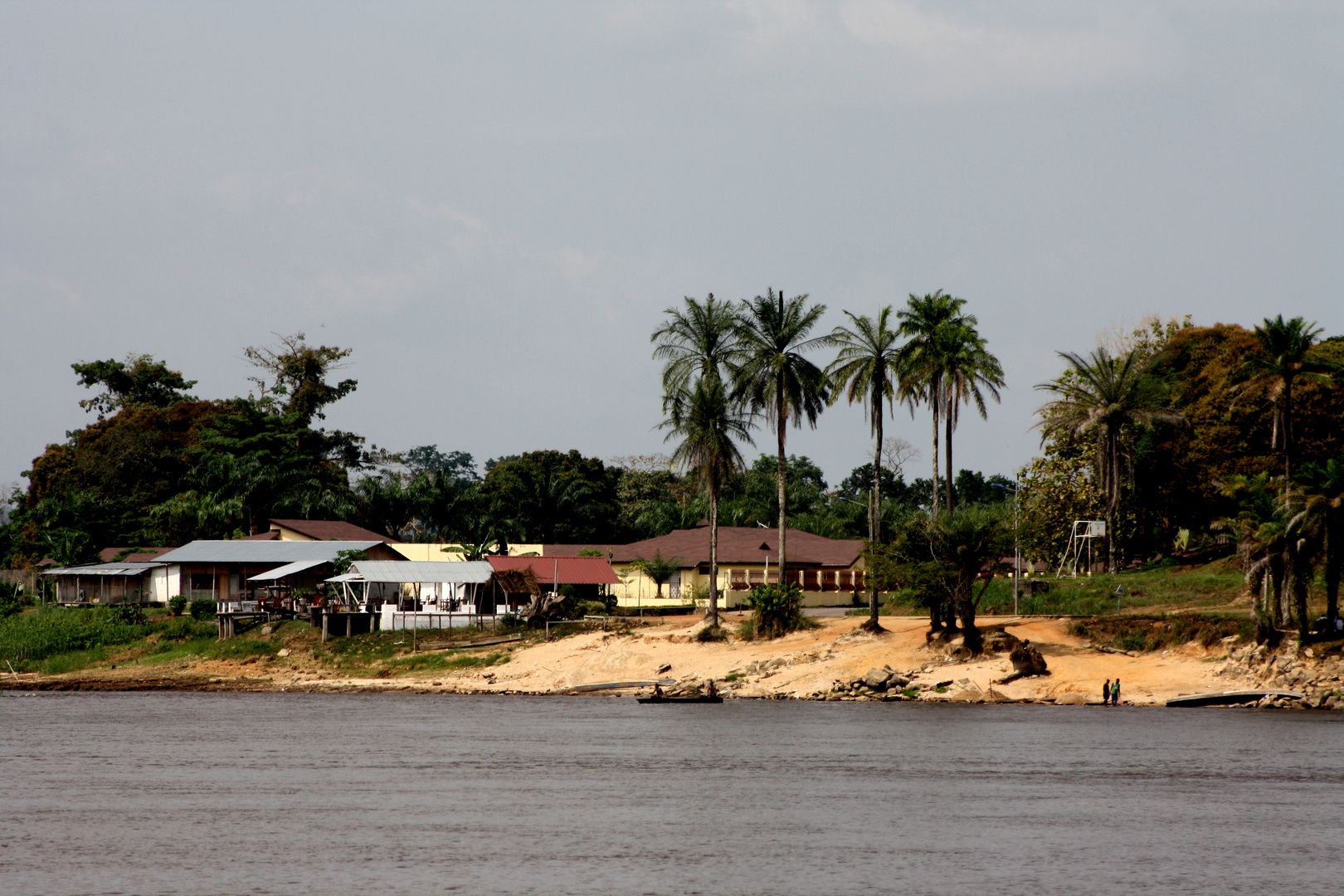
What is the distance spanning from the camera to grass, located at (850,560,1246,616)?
211ft

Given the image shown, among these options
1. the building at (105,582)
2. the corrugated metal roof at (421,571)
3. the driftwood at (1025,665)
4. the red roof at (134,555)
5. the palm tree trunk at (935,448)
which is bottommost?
the driftwood at (1025,665)

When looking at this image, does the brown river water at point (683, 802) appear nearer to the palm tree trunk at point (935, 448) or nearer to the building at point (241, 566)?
the palm tree trunk at point (935, 448)

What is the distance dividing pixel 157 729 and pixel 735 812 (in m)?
28.1

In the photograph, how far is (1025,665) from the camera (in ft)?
185

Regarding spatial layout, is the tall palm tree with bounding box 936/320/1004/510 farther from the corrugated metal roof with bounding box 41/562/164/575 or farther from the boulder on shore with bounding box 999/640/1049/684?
the corrugated metal roof with bounding box 41/562/164/575

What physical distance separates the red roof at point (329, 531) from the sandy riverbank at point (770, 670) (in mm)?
18823

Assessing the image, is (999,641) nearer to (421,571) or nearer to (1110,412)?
(1110,412)

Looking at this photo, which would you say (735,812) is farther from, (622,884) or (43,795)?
(43,795)

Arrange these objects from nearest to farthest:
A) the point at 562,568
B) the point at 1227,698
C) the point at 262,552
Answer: the point at 1227,698 < the point at 562,568 < the point at 262,552

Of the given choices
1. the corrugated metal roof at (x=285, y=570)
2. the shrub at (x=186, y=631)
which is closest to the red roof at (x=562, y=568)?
the corrugated metal roof at (x=285, y=570)

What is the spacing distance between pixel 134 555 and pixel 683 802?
217 ft

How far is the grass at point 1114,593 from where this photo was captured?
6425 cm

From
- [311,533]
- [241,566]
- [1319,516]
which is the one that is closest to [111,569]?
[241,566]

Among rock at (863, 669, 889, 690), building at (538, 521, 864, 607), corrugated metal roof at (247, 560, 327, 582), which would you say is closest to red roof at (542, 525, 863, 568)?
building at (538, 521, 864, 607)
